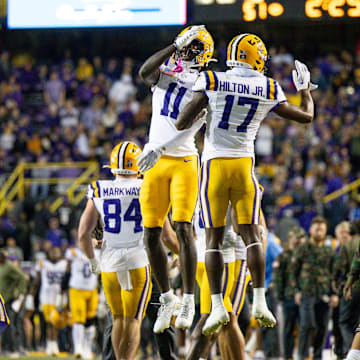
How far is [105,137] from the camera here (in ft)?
62.8

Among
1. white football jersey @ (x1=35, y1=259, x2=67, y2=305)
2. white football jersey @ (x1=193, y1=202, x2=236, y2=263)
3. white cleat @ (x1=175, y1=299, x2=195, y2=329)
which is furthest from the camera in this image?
white football jersey @ (x1=35, y1=259, x2=67, y2=305)

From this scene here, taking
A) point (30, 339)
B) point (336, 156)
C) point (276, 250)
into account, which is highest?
point (336, 156)

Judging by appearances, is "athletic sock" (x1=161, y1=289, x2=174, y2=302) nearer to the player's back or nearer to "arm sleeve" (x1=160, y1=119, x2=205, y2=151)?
the player's back

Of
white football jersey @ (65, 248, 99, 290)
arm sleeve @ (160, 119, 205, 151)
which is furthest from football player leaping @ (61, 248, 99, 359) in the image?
arm sleeve @ (160, 119, 205, 151)

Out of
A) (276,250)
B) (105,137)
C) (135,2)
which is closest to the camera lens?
(276,250)

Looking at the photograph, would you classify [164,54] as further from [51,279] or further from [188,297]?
[51,279]

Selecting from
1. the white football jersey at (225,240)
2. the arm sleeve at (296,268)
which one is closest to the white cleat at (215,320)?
the white football jersey at (225,240)

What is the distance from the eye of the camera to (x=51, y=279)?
14.3m

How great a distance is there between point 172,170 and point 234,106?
0.90 meters

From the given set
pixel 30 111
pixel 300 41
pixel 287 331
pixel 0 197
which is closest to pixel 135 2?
pixel 287 331

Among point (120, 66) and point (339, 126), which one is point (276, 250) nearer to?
point (339, 126)

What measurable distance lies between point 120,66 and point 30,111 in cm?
256

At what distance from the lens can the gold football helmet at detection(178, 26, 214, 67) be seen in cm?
721

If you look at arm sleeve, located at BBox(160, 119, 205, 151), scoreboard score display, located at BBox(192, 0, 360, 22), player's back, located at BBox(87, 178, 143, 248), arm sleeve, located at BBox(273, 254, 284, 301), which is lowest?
arm sleeve, located at BBox(273, 254, 284, 301)
